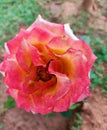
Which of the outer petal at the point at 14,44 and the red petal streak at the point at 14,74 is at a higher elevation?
the outer petal at the point at 14,44

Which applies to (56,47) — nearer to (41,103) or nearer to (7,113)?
(41,103)

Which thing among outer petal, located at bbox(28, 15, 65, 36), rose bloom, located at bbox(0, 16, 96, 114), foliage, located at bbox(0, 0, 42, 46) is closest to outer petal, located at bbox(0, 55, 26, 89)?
rose bloom, located at bbox(0, 16, 96, 114)

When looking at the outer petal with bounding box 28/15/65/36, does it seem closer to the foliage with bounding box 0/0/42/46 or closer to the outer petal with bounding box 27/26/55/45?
the outer petal with bounding box 27/26/55/45

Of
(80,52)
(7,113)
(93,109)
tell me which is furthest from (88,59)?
(7,113)

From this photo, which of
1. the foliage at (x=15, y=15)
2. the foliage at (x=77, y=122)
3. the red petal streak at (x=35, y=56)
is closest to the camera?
the red petal streak at (x=35, y=56)

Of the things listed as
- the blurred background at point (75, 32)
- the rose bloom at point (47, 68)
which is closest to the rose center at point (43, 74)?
the rose bloom at point (47, 68)

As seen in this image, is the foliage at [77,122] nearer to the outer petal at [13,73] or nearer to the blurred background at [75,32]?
the blurred background at [75,32]

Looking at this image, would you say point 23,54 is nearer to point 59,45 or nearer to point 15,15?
point 59,45
